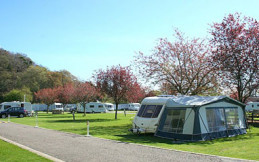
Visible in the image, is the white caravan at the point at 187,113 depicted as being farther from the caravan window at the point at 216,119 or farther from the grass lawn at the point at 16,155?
the grass lawn at the point at 16,155

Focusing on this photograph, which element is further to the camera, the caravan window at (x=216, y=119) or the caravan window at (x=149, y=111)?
the caravan window at (x=149, y=111)

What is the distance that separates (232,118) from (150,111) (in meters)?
4.67

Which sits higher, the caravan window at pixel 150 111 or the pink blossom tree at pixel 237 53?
the pink blossom tree at pixel 237 53

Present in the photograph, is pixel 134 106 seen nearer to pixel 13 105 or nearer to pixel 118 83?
pixel 13 105

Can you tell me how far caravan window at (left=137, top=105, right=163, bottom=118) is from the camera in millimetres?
15001

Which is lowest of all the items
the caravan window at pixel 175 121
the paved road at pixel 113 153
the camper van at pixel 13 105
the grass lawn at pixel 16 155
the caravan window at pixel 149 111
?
the paved road at pixel 113 153

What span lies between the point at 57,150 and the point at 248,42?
1373cm

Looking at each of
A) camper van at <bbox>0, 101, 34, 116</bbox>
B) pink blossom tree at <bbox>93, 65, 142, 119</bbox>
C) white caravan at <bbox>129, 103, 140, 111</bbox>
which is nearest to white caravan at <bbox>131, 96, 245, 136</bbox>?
pink blossom tree at <bbox>93, 65, 142, 119</bbox>

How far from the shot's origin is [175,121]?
13906 mm

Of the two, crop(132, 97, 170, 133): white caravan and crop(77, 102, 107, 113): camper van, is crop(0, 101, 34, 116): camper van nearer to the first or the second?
crop(77, 102, 107, 113): camper van

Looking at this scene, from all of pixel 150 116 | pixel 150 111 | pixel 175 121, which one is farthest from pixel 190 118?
pixel 150 111

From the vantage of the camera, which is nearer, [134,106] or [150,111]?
[150,111]

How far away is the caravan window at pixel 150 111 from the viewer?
15.0 metres

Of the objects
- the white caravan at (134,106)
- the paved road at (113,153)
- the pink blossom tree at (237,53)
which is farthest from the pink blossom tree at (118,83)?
the white caravan at (134,106)
